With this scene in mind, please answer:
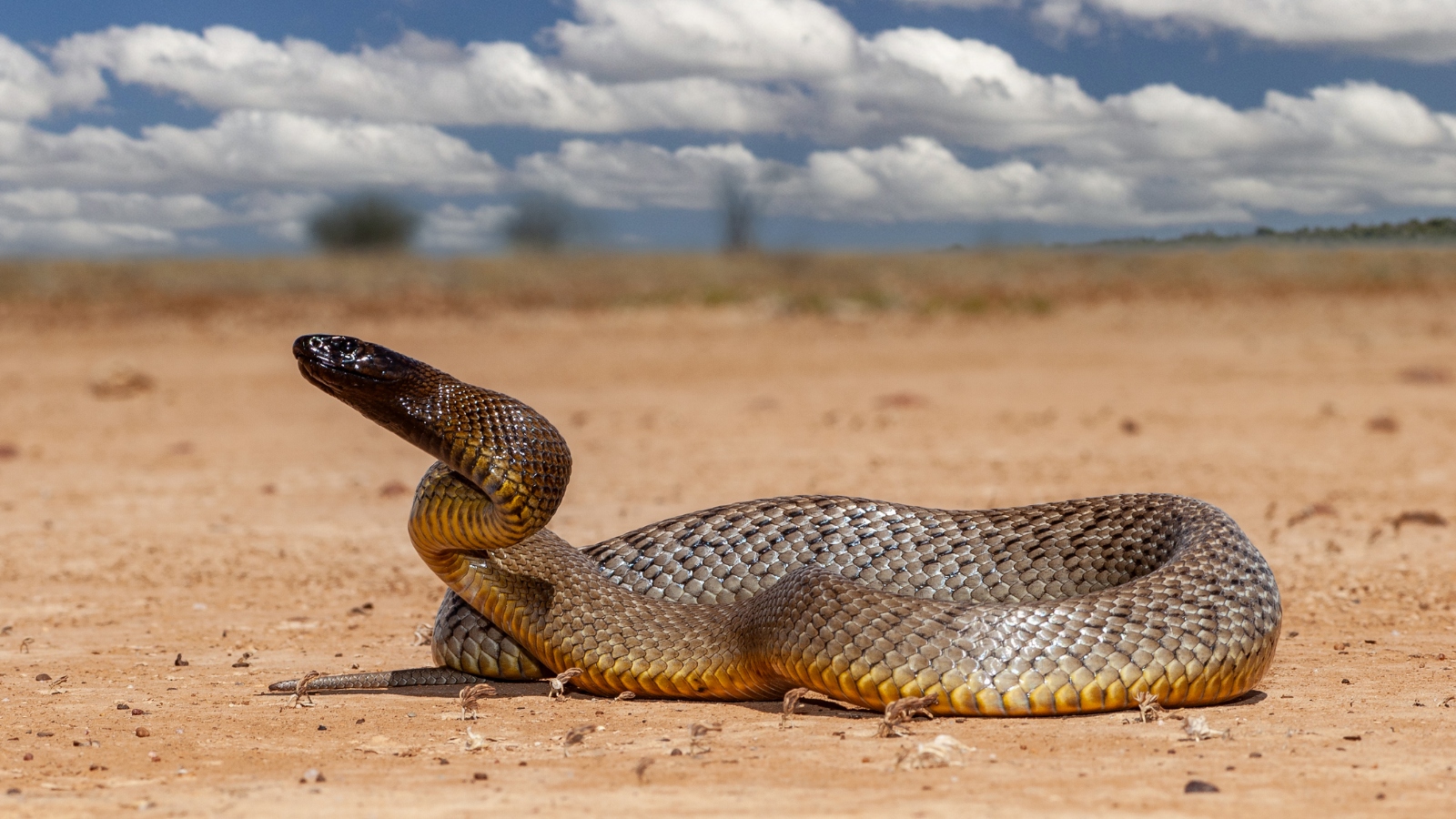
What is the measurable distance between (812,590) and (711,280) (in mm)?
28013

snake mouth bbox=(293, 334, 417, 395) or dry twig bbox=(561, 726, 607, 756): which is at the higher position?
snake mouth bbox=(293, 334, 417, 395)

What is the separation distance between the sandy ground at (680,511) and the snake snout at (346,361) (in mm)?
1316

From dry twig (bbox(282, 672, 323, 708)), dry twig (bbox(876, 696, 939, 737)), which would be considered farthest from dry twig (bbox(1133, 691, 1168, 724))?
dry twig (bbox(282, 672, 323, 708))

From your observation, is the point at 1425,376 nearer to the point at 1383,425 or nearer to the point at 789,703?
the point at 1383,425

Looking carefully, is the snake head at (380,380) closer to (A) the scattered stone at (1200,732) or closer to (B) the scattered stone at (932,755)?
(B) the scattered stone at (932,755)

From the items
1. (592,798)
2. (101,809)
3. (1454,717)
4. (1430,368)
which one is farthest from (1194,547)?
(1430,368)

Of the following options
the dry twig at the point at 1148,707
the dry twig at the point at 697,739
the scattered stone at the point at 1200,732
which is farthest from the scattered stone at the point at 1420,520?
the dry twig at the point at 697,739

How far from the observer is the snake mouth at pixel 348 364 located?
5.45 meters

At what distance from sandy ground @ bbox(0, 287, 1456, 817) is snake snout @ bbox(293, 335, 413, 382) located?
4.32 feet

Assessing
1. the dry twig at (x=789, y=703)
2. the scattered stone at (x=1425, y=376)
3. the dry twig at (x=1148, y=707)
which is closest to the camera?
the dry twig at (x=1148, y=707)

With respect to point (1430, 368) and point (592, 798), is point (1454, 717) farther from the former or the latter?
point (1430, 368)

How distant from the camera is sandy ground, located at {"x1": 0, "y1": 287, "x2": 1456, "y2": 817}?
4.29m

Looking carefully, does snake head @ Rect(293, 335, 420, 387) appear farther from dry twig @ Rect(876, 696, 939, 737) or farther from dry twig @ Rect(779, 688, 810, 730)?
dry twig @ Rect(876, 696, 939, 737)

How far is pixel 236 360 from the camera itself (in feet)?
81.2
